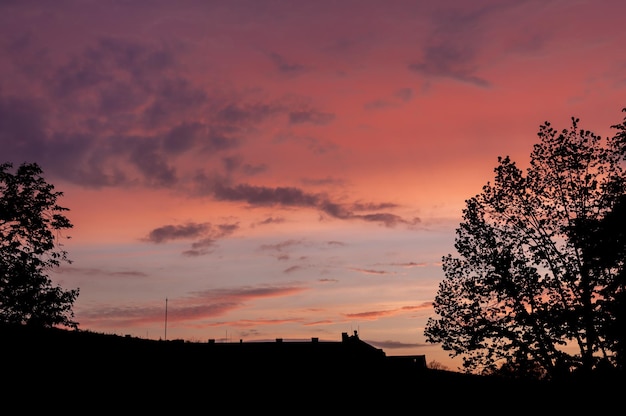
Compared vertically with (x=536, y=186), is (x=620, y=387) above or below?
below

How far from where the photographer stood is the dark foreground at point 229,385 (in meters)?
12.7

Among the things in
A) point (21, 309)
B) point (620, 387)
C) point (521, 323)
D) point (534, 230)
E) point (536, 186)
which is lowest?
point (620, 387)

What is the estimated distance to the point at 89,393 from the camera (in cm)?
1292

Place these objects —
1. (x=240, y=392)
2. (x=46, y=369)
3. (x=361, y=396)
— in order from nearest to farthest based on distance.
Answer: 1. (x=46, y=369)
2. (x=240, y=392)
3. (x=361, y=396)

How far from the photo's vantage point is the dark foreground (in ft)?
41.7

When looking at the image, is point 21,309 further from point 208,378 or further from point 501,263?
point 501,263

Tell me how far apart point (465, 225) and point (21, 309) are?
24446 millimetres

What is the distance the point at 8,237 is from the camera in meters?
34.2

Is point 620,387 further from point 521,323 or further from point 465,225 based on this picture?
point 465,225

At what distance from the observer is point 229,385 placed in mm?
15953

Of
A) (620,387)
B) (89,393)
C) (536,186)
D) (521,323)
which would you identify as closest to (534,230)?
(536,186)

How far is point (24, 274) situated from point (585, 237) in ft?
95.4

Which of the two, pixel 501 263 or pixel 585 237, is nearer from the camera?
pixel 585 237

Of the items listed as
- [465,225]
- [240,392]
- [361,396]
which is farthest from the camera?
→ [465,225]
